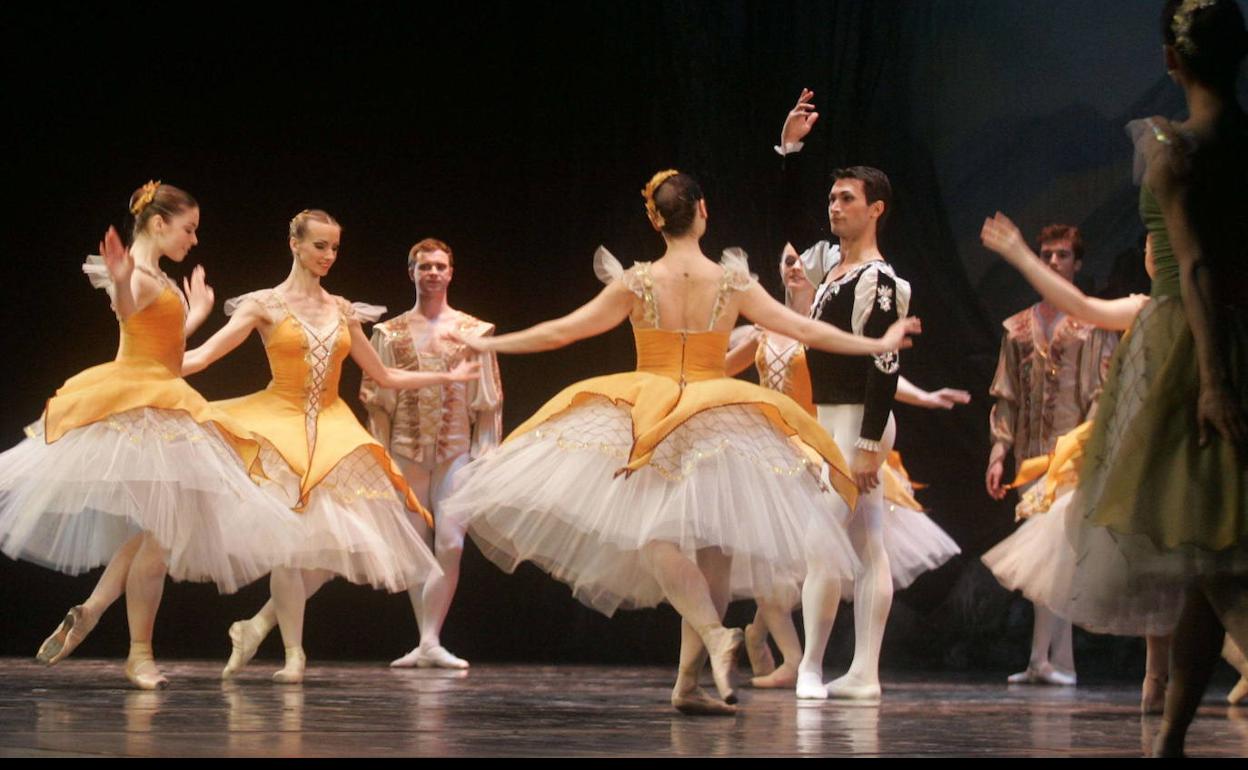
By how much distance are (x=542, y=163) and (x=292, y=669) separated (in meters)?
3.04

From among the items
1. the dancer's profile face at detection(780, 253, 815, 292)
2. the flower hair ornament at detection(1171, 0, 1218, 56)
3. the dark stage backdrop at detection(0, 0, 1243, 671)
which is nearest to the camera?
the flower hair ornament at detection(1171, 0, 1218, 56)

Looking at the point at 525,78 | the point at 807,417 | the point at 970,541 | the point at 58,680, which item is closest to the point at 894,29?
the point at 525,78

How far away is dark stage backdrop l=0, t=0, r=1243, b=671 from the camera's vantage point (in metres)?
6.98

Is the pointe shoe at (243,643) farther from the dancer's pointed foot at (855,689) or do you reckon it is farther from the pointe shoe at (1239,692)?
the pointe shoe at (1239,692)

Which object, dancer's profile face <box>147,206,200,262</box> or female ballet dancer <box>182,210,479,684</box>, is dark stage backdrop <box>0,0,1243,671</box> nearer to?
female ballet dancer <box>182,210,479,684</box>

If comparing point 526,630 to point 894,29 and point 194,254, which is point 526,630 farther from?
point 894,29

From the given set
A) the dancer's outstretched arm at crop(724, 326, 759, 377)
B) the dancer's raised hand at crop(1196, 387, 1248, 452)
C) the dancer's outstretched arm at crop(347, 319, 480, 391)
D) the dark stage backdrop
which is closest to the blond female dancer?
the dancer's raised hand at crop(1196, 387, 1248, 452)

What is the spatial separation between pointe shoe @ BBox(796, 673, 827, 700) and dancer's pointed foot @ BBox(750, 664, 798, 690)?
593 mm

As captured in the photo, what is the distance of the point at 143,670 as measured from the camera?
185 inches

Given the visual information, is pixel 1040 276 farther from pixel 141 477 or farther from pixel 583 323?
pixel 141 477

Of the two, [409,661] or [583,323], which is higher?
[583,323]

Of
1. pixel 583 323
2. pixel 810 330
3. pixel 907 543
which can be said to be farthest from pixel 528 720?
pixel 907 543

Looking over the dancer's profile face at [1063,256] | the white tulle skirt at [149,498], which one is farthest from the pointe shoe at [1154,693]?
the white tulle skirt at [149,498]

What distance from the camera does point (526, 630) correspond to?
764cm
